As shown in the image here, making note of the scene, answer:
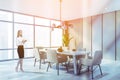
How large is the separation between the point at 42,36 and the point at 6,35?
245 centimetres

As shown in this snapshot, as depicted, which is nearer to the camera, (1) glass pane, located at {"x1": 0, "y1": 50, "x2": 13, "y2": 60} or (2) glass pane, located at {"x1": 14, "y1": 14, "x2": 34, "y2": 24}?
(1) glass pane, located at {"x1": 0, "y1": 50, "x2": 13, "y2": 60}

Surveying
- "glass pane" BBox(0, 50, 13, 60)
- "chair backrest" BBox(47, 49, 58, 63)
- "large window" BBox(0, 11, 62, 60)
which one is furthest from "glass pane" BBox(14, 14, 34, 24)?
"chair backrest" BBox(47, 49, 58, 63)

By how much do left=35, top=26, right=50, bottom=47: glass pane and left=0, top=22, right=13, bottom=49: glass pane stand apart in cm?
171

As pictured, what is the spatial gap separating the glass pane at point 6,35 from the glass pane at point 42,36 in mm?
1711

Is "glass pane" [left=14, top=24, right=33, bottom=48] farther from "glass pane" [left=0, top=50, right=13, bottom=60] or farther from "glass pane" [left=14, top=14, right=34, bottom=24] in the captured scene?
"glass pane" [left=0, top=50, right=13, bottom=60]

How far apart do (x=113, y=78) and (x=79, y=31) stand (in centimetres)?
A: 528

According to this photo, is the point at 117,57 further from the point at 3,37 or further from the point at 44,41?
the point at 3,37

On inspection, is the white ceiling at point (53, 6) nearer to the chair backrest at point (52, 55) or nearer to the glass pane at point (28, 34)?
the glass pane at point (28, 34)

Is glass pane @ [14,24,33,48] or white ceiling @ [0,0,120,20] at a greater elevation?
white ceiling @ [0,0,120,20]

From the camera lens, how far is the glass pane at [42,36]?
858 centimetres

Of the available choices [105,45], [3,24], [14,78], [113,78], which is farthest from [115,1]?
[3,24]

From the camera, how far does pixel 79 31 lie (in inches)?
347

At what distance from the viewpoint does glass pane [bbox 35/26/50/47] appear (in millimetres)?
8581

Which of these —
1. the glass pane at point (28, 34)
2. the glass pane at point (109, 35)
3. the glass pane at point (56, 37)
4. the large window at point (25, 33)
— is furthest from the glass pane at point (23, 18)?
the glass pane at point (109, 35)
